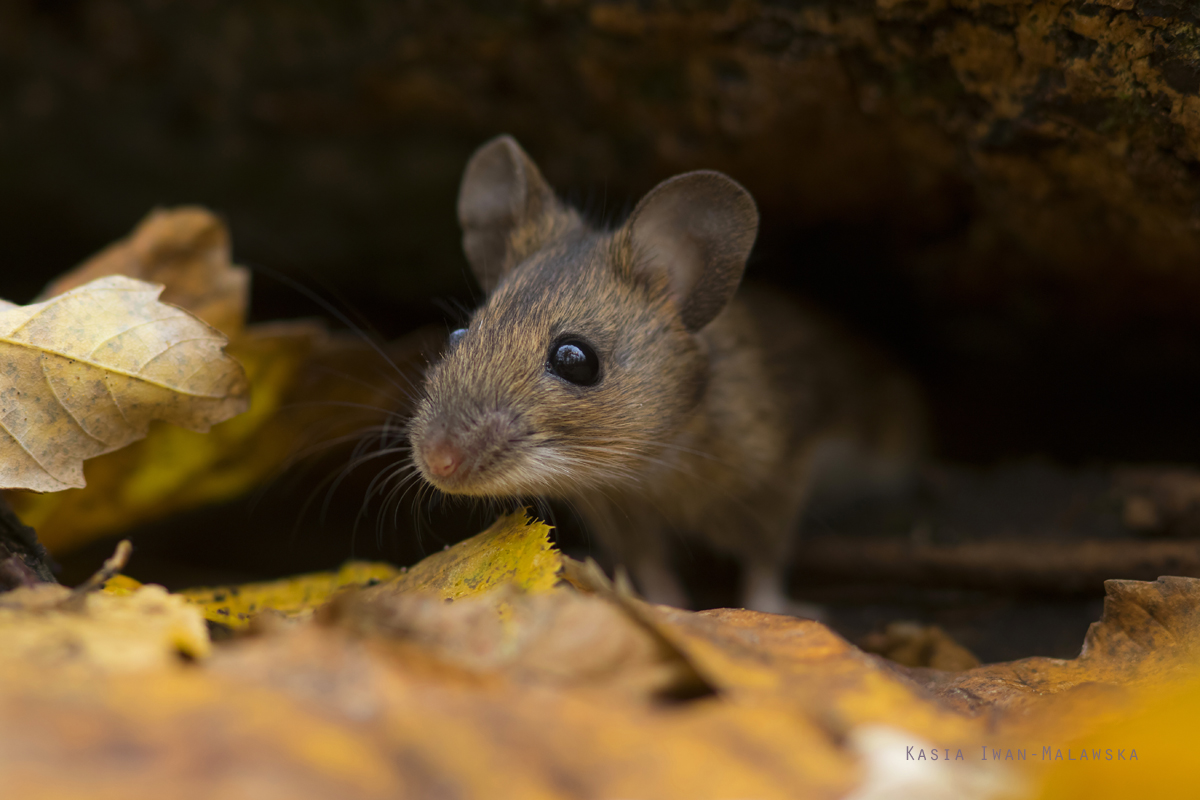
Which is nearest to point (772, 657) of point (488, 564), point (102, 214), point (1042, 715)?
point (1042, 715)

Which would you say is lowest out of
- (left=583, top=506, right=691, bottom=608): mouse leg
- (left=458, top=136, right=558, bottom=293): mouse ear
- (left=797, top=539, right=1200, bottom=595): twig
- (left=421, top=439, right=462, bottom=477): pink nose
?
(left=583, top=506, right=691, bottom=608): mouse leg

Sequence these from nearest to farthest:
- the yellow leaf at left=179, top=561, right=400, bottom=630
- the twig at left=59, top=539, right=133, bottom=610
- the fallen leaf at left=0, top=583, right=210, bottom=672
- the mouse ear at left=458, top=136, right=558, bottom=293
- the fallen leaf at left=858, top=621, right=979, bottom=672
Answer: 1. the fallen leaf at left=0, top=583, right=210, bottom=672
2. the twig at left=59, top=539, right=133, bottom=610
3. the yellow leaf at left=179, top=561, right=400, bottom=630
4. the fallen leaf at left=858, top=621, right=979, bottom=672
5. the mouse ear at left=458, top=136, right=558, bottom=293

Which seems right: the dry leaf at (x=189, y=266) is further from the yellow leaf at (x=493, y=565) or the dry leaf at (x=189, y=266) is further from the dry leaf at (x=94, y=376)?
the yellow leaf at (x=493, y=565)

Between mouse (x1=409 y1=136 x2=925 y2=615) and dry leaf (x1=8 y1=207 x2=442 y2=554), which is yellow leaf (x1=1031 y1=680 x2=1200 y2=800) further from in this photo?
dry leaf (x1=8 y1=207 x2=442 y2=554)

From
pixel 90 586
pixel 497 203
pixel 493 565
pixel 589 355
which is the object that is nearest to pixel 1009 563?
pixel 589 355

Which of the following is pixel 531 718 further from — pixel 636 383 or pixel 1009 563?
pixel 1009 563

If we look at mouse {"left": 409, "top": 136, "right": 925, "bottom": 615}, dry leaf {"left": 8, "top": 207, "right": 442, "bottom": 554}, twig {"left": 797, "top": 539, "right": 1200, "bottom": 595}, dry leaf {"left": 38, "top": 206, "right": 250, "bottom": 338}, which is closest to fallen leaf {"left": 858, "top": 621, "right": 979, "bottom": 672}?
twig {"left": 797, "top": 539, "right": 1200, "bottom": 595}

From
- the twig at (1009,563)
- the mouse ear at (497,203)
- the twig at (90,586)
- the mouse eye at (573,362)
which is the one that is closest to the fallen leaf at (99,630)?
the twig at (90,586)
